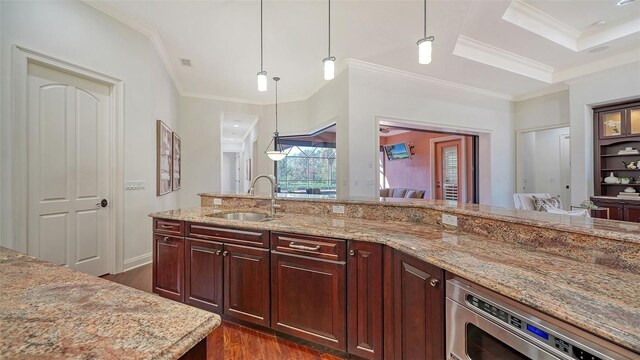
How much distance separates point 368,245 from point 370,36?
267cm

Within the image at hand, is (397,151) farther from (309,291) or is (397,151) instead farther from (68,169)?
(68,169)

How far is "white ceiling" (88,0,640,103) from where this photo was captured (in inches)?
110

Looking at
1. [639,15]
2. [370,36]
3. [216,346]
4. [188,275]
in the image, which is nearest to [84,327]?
[216,346]

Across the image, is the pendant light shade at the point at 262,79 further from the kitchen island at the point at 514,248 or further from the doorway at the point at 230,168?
the doorway at the point at 230,168

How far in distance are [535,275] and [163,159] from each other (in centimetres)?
426

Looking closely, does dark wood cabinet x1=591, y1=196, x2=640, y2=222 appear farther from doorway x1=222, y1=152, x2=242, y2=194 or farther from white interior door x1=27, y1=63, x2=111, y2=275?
doorway x1=222, y1=152, x2=242, y2=194

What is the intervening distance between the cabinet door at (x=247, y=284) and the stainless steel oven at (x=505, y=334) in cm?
122

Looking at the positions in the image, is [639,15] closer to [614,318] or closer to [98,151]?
[614,318]

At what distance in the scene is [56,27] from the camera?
8.27ft

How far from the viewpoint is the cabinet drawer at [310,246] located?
1701mm

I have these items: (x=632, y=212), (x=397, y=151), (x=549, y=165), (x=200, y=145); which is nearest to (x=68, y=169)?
(x=200, y=145)

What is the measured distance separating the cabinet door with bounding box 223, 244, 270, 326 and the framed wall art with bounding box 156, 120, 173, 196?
233 centimetres

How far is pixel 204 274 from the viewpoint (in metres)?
2.13

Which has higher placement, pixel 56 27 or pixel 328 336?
pixel 56 27
